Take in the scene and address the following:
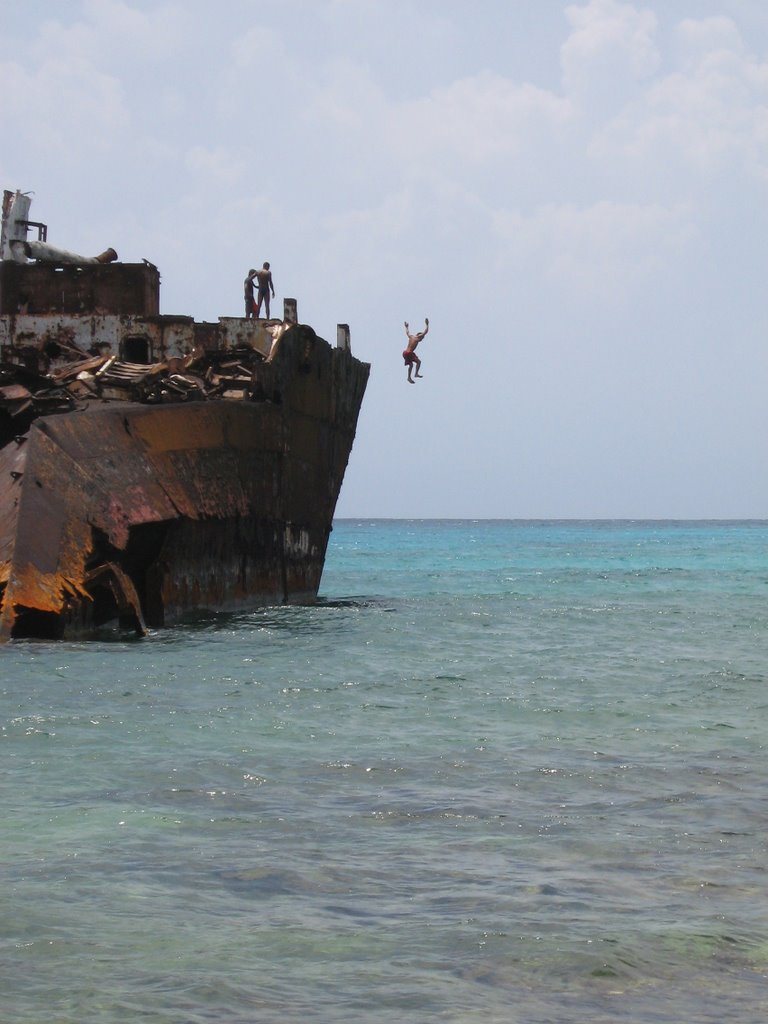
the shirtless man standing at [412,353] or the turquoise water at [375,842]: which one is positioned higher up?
the shirtless man standing at [412,353]

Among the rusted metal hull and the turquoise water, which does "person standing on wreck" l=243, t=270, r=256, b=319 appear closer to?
the rusted metal hull

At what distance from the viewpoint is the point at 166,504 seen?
13.7 metres

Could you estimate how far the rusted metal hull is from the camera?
12.1 meters

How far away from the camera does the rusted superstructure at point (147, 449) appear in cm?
1238

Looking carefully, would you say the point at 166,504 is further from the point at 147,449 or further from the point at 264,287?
the point at 264,287

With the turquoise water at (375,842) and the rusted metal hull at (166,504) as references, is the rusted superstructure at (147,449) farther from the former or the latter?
the turquoise water at (375,842)

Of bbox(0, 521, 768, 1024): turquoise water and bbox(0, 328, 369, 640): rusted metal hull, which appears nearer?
bbox(0, 521, 768, 1024): turquoise water

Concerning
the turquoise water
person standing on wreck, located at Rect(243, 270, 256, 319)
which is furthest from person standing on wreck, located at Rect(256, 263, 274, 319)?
the turquoise water

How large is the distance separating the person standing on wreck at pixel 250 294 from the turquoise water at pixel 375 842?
29.6 feet

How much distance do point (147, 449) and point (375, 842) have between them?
351 inches

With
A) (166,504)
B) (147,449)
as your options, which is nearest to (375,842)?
(166,504)

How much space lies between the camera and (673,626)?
58.3ft

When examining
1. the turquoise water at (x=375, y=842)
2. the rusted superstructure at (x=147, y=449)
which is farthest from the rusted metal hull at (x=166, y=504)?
the turquoise water at (x=375, y=842)

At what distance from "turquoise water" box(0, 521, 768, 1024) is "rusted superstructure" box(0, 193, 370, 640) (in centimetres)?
104
